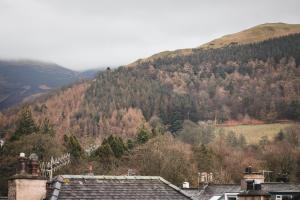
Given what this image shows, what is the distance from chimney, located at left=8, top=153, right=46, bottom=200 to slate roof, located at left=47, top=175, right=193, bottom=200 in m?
0.49

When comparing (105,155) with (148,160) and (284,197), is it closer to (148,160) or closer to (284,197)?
(148,160)

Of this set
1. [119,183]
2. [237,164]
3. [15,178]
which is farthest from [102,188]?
[237,164]

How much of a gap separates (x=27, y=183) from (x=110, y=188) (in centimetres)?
335

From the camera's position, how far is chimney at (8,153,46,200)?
22.1m

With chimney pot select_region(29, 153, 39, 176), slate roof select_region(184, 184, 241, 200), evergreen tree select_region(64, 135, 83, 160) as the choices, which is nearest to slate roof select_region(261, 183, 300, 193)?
slate roof select_region(184, 184, 241, 200)

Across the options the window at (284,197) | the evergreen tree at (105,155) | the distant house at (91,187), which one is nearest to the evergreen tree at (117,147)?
the evergreen tree at (105,155)

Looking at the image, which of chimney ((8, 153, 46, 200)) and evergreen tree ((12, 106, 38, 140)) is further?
evergreen tree ((12, 106, 38, 140))

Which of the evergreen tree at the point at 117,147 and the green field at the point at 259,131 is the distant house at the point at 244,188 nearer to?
the evergreen tree at the point at 117,147

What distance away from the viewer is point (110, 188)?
79.7 ft

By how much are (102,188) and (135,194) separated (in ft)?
4.12

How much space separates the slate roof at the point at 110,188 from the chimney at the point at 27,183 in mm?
488

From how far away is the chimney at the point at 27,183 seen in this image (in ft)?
72.5

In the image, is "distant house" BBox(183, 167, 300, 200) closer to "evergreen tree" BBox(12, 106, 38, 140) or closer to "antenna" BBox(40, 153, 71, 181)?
"antenna" BBox(40, 153, 71, 181)

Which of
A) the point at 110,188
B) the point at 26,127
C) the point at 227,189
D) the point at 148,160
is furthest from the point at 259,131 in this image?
the point at 110,188
